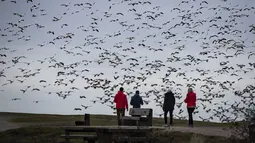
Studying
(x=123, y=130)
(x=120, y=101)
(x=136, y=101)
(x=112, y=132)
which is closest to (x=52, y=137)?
(x=120, y=101)

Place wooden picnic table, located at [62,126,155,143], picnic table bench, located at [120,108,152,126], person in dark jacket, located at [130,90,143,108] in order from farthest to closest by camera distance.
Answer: person in dark jacket, located at [130,90,143,108] < picnic table bench, located at [120,108,152,126] < wooden picnic table, located at [62,126,155,143]

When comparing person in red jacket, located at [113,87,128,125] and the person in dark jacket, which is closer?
person in red jacket, located at [113,87,128,125]

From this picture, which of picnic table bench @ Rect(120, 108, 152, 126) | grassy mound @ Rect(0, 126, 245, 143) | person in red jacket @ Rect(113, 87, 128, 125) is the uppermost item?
person in red jacket @ Rect(113, 87, 128, 125)

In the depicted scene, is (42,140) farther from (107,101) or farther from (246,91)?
(246,91)

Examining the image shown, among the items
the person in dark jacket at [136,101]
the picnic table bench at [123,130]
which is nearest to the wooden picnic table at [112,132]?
the picnic table bench at [123,130]

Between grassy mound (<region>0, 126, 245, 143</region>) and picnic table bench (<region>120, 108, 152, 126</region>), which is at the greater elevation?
picnic table bench (<region>120, 108, 152, 126</region>)

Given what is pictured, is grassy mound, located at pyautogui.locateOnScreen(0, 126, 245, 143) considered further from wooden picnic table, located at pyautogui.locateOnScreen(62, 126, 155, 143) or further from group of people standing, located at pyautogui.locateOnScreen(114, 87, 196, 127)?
group of people standing, located at pyautogui.locateOnScreen(114, 87, 196, 127)

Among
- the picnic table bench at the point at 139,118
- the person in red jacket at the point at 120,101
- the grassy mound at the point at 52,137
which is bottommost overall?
the grassy mound at the point at 52,137

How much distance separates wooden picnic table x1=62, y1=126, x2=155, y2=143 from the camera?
17.4 metres

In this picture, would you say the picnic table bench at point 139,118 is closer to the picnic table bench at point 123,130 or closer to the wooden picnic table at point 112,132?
the picnic table bench at point 123,130

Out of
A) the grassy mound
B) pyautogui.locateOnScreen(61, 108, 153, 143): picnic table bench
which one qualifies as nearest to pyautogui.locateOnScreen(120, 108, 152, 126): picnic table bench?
pyautogui.locateOnScreen(61, 108, 153, 143): picnic table bench

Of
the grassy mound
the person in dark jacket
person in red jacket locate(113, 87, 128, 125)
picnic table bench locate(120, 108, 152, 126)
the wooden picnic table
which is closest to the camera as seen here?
the wooden picnic table

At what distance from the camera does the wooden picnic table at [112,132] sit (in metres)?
17.4

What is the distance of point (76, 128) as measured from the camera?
17.4m
